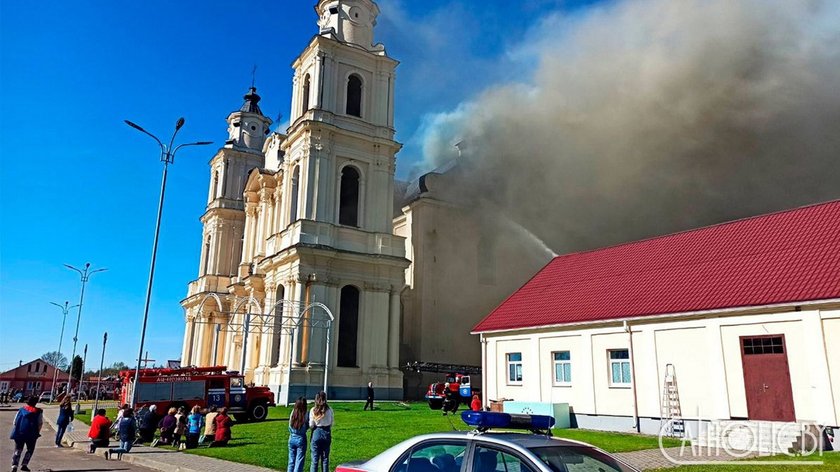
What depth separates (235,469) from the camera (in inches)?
524

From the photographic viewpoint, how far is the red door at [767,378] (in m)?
16.9

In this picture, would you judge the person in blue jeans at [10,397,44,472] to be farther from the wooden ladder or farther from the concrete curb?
the wooden ladder

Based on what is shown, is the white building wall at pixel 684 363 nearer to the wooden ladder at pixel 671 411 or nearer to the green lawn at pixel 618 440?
the wooden ladder at pixel 671 411

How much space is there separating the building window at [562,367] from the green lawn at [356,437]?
279 cm

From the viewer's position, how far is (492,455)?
5.49 meters

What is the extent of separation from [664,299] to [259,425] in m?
16.1

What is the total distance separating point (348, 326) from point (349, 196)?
865cm

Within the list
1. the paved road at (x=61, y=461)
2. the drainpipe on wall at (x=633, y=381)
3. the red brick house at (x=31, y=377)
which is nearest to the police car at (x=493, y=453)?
the paved road at (x=61, y=461)

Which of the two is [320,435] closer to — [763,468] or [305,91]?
[763,468]

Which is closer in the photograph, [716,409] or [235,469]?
[235,469]

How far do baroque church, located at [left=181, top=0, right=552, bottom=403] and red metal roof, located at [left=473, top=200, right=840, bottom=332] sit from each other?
41.1 ft

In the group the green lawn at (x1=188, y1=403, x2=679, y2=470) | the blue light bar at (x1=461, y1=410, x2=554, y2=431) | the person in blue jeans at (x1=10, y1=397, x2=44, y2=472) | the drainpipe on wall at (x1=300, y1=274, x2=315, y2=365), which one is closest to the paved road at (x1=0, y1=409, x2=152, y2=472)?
the person in blue jeans at (x1=10, y1=397, x2=44, y2=472)

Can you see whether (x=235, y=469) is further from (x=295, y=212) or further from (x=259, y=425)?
(x=295, y=212)

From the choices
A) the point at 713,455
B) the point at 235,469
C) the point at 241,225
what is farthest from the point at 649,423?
the point at 241,225
